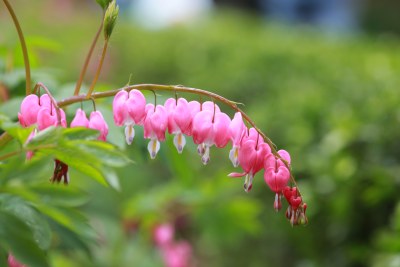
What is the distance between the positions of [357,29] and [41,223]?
60.5 feet

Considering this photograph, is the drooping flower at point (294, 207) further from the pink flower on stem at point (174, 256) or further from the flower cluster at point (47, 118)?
the pink flower on stem at point (174, 256)

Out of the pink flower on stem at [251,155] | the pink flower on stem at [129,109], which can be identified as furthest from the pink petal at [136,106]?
the pink flower on stem at [251,155]

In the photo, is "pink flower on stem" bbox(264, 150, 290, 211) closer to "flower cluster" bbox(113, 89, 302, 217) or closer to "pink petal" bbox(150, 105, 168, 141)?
"flower cluster" bbox(113, 89, 302, 217)

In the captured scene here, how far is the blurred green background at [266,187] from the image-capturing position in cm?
292

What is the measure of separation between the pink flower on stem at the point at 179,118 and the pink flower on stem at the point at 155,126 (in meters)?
0.01

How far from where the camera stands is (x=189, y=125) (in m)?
1.71

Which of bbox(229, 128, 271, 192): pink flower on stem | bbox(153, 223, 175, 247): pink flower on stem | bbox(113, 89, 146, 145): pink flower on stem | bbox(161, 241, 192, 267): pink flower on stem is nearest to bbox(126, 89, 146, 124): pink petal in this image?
bbox(113, 89, 146, 145): pink flower on stem

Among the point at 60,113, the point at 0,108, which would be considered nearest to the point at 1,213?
the point at 60,113

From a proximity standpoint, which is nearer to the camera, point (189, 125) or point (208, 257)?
point (189, 125)

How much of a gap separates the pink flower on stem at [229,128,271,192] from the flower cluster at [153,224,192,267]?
1946 mm

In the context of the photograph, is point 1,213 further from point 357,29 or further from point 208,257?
point 357,29

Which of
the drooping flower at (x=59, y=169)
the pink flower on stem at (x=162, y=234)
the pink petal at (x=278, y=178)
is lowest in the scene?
the pink flower on stem at (x=162, y=234)

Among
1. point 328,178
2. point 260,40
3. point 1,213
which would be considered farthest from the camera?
point 260,40

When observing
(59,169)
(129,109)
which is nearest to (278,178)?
(129,109)
